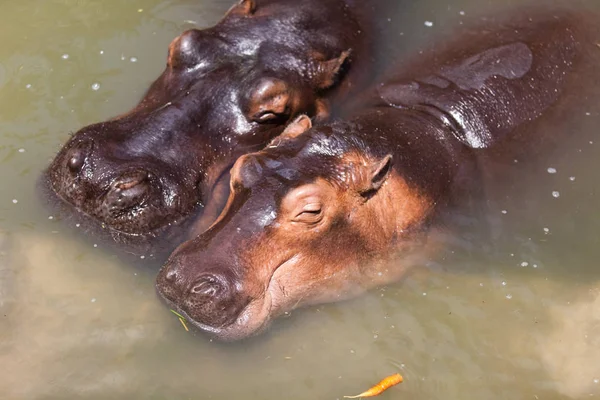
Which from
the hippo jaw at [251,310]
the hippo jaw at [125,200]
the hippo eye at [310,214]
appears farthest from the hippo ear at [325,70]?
the hippo jaw at [251,310]

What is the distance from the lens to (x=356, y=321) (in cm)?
496

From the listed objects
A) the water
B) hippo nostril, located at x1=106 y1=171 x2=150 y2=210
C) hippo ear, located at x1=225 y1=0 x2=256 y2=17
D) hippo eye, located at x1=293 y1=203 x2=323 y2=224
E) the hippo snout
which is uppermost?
hippo ear, located at x1=225 y1=0 x2=256 y2=17

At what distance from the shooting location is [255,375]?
15.5ft

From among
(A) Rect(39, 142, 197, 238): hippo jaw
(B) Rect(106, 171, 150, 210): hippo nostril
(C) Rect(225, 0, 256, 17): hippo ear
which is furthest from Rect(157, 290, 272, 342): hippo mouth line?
(C) Rect(225, 0, 256, 17): hippo ear

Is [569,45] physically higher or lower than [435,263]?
higher

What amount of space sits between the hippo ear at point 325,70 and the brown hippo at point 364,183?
1.15 ft

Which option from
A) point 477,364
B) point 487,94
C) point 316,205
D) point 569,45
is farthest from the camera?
point 569,45

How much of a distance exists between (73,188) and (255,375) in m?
1.76

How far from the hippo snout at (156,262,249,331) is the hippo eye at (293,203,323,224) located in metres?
0.55

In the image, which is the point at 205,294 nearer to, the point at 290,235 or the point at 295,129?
the point at 290,235

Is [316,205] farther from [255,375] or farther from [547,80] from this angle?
[547,80]

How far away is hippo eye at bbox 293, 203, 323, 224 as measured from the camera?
4430mm

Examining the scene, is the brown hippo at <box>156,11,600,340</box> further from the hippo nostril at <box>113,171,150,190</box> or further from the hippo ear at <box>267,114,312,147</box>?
the hippo nostril at <box>113,171,150,190</box>

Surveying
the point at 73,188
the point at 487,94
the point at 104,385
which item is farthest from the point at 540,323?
the point at 73,188
